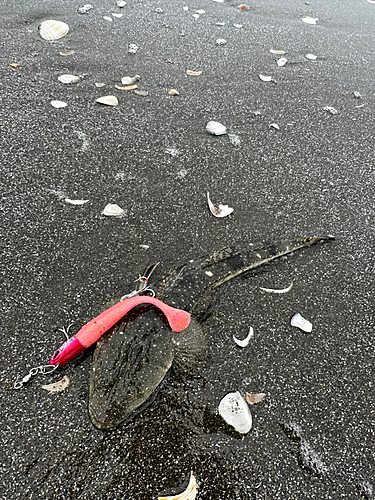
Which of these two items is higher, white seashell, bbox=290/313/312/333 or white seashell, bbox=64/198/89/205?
white seashell, bbox=64/198/89/205

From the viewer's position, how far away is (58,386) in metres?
1.86

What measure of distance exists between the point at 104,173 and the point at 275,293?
1720 millimetres

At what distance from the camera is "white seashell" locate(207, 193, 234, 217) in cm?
285

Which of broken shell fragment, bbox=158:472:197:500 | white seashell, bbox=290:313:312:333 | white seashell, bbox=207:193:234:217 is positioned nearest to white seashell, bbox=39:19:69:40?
white seashell, bbox=207:193:234:217

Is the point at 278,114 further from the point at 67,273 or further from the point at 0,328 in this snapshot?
the point at 0,328

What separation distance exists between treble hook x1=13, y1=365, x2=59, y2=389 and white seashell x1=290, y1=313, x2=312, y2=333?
4.74 feet

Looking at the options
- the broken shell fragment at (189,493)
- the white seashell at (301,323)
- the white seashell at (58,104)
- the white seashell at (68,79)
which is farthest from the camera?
the white seashell at (68,79)

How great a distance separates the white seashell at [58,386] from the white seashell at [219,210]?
162cm

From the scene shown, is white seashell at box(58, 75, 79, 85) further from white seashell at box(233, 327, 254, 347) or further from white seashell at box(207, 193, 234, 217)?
white seashell at box(233, 327, 254, 347)

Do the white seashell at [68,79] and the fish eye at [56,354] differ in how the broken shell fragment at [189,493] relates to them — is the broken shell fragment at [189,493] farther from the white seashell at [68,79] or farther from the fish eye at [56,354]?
the white seashell at [68,79]

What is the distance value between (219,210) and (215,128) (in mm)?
1073

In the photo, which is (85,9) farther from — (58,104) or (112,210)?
(112,210)

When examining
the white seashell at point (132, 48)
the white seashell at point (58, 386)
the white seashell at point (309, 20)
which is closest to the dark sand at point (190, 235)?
the white seashell at point (58, 386)

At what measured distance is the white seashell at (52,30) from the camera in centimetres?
433
